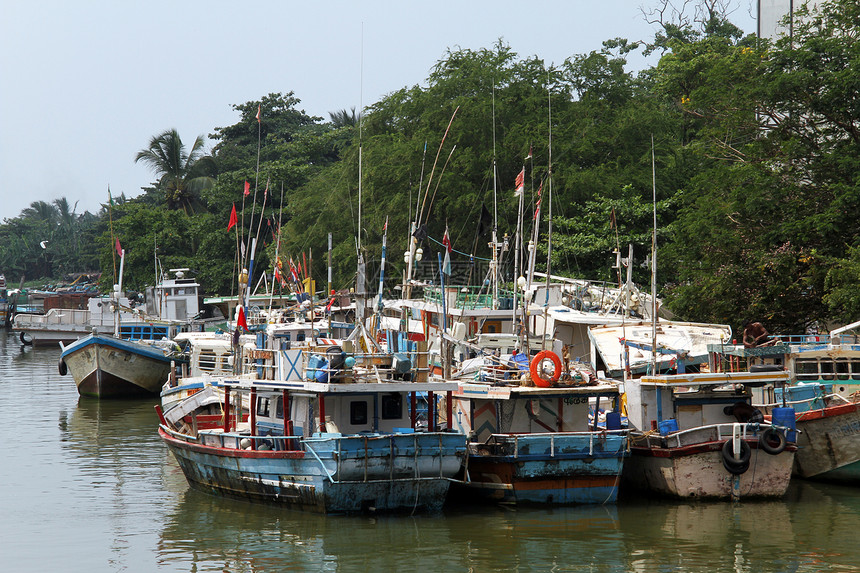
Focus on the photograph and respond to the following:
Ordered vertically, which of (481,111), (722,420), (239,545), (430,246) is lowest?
(239,545)

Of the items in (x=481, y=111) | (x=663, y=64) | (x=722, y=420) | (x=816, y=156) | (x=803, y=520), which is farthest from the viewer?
(x=663, y=64)

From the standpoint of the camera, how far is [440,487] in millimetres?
20422

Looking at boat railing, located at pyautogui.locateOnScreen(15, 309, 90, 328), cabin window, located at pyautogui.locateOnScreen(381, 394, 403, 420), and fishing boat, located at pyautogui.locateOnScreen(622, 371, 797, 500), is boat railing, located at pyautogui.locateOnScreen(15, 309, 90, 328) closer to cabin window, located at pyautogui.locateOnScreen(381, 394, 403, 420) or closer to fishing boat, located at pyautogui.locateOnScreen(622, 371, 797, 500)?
cabin window, located at pyautogui.locateOnScreen(381, 394, 403, 420)

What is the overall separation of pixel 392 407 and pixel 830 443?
1012cm

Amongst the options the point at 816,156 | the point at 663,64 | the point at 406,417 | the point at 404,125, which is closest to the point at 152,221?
the point at 404,125

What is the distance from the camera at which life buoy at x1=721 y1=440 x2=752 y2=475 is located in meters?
21.2

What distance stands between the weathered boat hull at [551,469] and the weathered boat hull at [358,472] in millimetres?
1102

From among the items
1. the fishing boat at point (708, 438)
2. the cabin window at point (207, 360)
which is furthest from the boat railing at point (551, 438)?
the cabin window at point (207, 360)

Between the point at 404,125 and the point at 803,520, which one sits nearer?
the point at 803,520

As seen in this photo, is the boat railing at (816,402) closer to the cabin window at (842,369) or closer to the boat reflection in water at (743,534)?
the cabin window at (842,369)

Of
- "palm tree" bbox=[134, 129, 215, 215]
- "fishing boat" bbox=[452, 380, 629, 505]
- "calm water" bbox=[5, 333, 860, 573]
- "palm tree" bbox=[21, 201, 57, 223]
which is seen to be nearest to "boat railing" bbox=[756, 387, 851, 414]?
"calm water" bbox=[5, 333, 860, 573]

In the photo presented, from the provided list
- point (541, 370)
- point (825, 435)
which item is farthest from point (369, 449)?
point (825, 435)

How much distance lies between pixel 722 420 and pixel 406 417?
6850mm

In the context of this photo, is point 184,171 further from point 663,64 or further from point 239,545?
point 239,545
